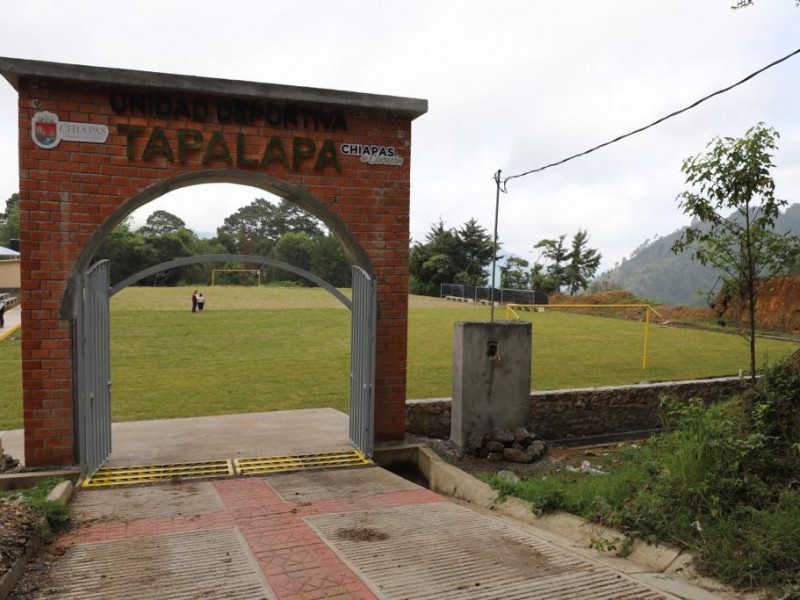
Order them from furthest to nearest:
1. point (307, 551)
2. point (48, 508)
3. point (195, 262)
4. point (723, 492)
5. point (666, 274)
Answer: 1. point (666, 274)
2. point (195, 262)
3. point (48, 508)
4. point (723, 492)
5. point (307, 551)

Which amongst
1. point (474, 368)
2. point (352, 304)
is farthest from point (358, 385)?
point (474, 368)

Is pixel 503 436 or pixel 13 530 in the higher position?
pixel 13 530

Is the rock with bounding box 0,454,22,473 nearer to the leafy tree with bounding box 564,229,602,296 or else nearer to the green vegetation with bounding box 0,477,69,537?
the green vegetation with bounding box 0,477,69,537

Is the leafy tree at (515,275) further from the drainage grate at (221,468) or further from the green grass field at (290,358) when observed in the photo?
the drainage grate at (221,468)

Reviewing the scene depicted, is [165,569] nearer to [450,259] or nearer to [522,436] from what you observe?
[522,436]

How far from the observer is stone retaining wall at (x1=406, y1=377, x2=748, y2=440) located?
27.0 feet

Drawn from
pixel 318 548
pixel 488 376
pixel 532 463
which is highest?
pixel 488 376

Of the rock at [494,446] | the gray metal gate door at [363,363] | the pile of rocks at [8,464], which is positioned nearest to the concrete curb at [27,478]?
the pile of rocks at [8,464]

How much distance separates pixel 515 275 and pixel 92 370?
39.9m

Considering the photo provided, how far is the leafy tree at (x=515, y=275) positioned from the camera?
4316cm

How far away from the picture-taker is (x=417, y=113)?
21.9 feet

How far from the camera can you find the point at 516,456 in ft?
23.1

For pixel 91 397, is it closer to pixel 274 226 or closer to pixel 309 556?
pixel 309 556

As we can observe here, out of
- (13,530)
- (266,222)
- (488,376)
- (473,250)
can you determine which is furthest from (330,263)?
(13,530)
